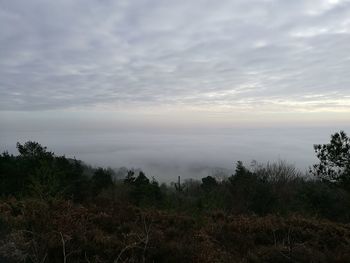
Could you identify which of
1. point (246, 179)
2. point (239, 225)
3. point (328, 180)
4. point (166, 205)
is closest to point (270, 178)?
point (246, 179)

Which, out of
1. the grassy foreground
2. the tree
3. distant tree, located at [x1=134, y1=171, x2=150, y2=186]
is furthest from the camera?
distant tree, located at [x1=134, y1=171, x2=150, y2=186]

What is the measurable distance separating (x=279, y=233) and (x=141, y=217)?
12.5ft

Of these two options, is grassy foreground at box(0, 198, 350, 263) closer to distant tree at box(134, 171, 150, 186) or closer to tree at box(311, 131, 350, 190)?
tree at box(311, 131, 350, 190)

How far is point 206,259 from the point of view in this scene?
7.09 metres

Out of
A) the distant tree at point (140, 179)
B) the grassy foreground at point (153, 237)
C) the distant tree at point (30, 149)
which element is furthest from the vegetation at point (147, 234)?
the distant tree at point (140, 179)

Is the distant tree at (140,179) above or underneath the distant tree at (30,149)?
underneath

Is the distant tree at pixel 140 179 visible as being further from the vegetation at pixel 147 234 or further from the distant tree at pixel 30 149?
the vegetation at pixel 147 234

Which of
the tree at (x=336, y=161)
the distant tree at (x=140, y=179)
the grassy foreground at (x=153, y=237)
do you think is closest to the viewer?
the grassy foreground at (x=153, y=237)

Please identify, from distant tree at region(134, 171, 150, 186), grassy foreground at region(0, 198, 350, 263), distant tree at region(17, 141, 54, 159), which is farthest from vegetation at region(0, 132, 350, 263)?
distant tree at region(134, 171, 150, 186)

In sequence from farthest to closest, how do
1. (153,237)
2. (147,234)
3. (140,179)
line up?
(140,179) < (153,237) < (147,234)

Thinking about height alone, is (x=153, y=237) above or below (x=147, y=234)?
below

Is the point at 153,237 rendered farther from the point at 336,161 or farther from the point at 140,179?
the point at 140,179

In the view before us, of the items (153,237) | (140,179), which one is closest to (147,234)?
(153,237)

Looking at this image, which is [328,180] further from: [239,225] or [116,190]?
[116,190]
